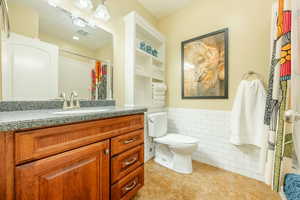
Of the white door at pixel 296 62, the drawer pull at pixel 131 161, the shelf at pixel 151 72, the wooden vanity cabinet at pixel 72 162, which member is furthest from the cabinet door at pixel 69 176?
the shelf at pixel 151 72

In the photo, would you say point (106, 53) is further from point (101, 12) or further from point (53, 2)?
point (53, 2)

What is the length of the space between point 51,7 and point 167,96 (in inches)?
69.9

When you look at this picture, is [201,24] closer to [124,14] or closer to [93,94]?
[124,14]

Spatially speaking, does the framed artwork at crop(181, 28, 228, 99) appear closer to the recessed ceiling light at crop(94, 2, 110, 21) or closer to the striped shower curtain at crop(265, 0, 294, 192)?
the striped shower curtain at crop(265, 0, 294, 192)

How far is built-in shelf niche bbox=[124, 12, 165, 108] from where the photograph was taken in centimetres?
166

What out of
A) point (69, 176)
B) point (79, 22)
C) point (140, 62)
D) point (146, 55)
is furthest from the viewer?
point (140, 62)

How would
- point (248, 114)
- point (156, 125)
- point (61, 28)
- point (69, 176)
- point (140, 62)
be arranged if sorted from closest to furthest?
point (69, 176) → point (61, 28) → point (248, 114) → point (156, 125) → point (140, 62)

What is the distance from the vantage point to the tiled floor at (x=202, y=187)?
4.09 feet

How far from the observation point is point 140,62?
2051 millimetres

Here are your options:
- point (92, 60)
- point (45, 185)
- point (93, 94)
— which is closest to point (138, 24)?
point (92, 60)

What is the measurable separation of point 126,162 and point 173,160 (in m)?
0.89

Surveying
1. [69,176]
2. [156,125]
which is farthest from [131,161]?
[156,125]

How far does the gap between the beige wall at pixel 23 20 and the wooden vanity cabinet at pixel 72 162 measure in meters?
0.90

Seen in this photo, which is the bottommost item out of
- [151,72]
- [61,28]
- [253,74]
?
[253,74]
